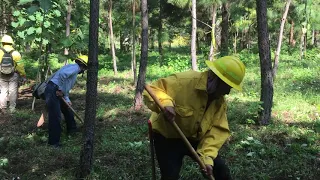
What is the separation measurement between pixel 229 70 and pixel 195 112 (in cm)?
52

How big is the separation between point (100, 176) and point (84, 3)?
46.3 feet

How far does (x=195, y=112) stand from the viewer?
329 centimetres

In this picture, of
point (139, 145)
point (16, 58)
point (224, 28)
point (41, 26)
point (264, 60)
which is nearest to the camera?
point (139, 145)

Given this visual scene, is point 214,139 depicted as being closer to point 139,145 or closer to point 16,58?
point 139,145

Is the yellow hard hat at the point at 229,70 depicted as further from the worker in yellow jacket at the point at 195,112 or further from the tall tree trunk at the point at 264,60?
the tall tree trunk at the point at 264,60

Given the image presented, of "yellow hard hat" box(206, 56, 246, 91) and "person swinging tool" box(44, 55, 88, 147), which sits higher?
"yellow hard hat" box(206, 56, 246, 91)

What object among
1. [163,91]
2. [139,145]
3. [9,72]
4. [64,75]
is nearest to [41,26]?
[9,72]

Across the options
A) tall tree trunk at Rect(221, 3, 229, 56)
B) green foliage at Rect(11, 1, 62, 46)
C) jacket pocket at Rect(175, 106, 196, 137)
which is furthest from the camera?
tall tree trunk at Rect(221, 3, 229, 56)

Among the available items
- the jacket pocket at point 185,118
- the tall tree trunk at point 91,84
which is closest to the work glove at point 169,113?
the jacket pocket at point 185,118

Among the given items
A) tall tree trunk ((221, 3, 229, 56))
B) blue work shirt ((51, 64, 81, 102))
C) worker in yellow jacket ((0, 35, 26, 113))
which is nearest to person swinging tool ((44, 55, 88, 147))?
blue work shirt ((51, 64, 81, 102))

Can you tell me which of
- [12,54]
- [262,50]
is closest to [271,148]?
[262,50]

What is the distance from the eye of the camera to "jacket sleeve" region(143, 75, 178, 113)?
3100 millimetres

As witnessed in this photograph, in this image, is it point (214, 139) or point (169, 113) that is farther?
point (214, 139)

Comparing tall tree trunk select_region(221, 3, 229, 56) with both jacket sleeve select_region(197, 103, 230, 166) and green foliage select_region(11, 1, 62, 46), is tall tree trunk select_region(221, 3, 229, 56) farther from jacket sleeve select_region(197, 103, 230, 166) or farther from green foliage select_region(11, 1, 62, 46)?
jacket sleeve select_region(197, 103, 230, 166)
